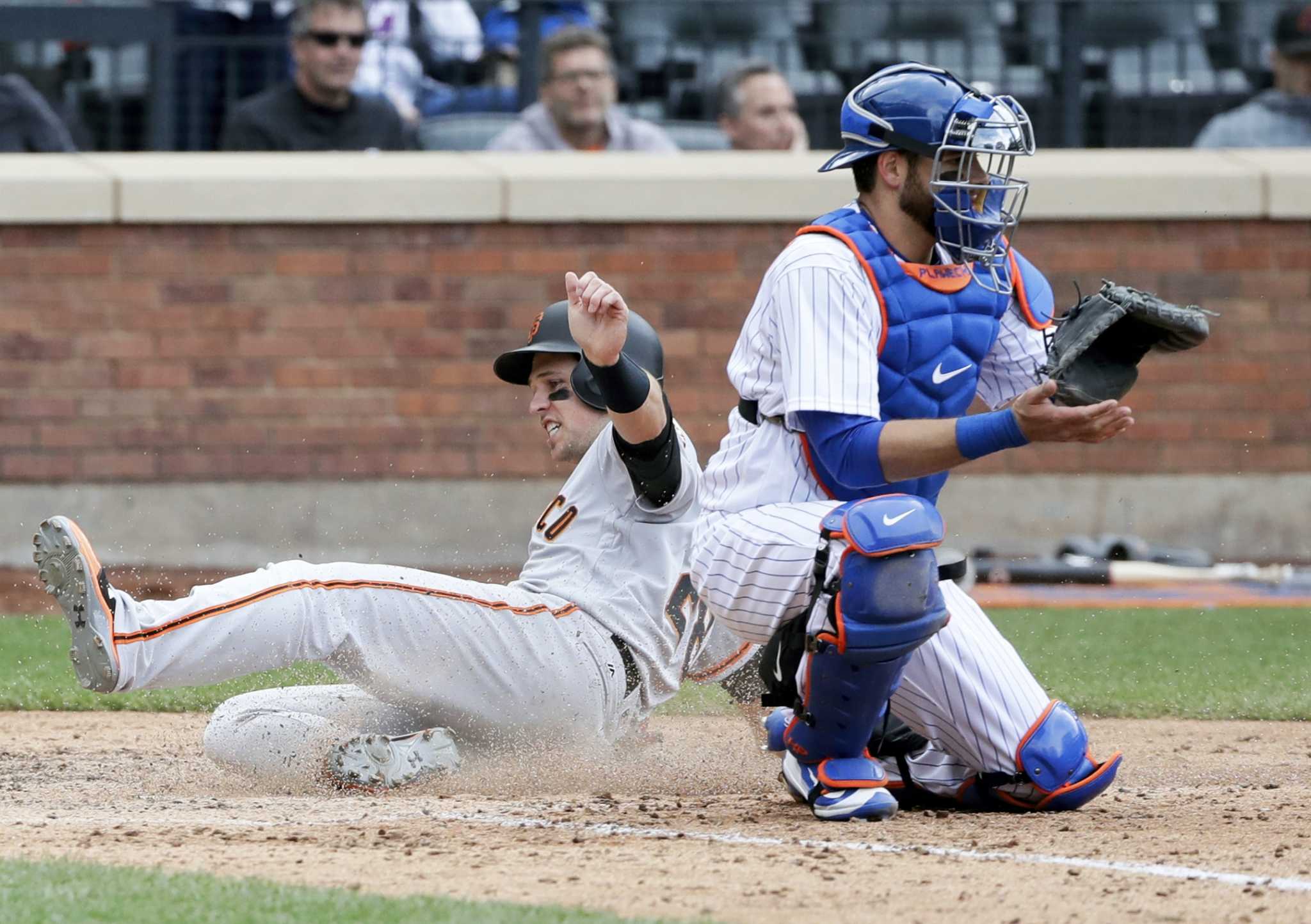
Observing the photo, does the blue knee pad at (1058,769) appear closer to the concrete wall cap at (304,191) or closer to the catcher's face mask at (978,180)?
the catcher's face mask at (978,180)

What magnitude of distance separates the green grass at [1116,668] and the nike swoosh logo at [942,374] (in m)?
2.02

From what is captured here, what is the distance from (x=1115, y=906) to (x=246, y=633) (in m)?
1.90

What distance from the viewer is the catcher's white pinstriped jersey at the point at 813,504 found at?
157 inches

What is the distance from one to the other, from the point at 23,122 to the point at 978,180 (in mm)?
7549

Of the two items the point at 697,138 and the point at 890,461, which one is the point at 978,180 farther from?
the point at 697,138

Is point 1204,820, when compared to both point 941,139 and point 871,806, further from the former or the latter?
point 941,139

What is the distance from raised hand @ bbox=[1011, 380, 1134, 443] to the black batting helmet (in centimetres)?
98

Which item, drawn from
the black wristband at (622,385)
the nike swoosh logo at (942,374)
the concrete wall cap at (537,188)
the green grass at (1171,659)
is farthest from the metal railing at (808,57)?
the black wristband at (622,385)

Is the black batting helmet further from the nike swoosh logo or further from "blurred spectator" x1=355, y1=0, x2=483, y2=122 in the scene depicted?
"blurred spectator" x1=355, y1=0, x2=483, y2=122

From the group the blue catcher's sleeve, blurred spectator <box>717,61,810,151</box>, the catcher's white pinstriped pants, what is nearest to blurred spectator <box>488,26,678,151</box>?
blurred spectator <box>717,61,810,151</box>

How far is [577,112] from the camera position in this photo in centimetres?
1015

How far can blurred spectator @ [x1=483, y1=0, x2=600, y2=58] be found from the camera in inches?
428

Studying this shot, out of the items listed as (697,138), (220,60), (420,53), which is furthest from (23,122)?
(697,138)

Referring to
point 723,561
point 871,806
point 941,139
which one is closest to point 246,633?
point 723,561
